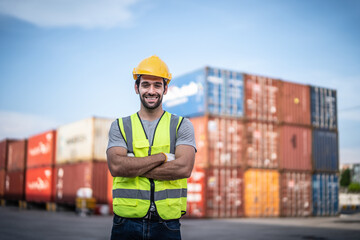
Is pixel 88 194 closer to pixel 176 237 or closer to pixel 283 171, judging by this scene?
pixel 283 171

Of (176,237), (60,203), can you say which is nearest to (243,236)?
(176,237)

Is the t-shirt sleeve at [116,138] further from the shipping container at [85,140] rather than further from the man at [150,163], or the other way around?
the shipping container at [85,140]

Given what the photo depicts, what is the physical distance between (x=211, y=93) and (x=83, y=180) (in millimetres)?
10093

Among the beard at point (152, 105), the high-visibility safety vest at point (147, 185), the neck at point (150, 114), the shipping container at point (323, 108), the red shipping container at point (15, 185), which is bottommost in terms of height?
the red shipping container at point (15, 185)

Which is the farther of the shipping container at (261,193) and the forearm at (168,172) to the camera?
the shipping container at (261,193)

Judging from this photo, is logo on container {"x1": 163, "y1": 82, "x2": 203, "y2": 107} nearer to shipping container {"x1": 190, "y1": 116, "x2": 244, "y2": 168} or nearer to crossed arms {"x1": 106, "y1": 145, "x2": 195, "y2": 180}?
shipping container {"x1": 190, "y1": 116, "x2": 244, "y2": 168}

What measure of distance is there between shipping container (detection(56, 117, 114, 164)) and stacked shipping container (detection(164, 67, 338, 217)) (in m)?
4.48

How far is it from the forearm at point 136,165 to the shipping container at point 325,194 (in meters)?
23.2

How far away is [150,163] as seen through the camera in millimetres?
2680

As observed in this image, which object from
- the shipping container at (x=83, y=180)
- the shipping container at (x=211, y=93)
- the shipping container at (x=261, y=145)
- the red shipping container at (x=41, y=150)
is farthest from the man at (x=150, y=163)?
the red shipping container at (x=41, y=150)

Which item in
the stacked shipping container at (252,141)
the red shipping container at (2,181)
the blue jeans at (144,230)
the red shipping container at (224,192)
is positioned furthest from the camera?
the red shipping container at (2,181)

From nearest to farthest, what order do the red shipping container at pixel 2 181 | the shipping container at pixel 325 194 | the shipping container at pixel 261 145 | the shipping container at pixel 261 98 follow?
the shipping container at pixel 261 145 < the shipping container at pixel 261 98 < the shipping container at pixel 325 194 < the red shipping container at pixel 2 181

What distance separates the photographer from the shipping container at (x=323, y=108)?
2473 centimetres

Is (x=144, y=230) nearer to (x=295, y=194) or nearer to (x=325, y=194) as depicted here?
(x=295, y=194)
